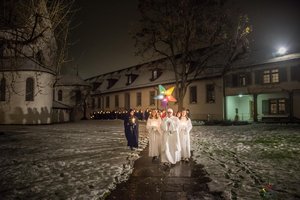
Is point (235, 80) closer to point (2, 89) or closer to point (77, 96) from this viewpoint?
point (77, 96)

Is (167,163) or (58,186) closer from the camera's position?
(58,186)

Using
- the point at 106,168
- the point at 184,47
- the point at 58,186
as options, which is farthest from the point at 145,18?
the point at 58,186

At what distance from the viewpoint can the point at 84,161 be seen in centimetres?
981

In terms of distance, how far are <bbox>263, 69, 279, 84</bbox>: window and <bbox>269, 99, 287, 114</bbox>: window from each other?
2.48m

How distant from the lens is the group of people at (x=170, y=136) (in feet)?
30.3

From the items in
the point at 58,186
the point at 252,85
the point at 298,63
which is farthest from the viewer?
the point at 252,85

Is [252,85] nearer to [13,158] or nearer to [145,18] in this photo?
[145,18]

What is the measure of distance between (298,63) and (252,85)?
5.62 metres

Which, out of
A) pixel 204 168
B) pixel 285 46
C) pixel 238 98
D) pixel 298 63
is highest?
pixel 285 46

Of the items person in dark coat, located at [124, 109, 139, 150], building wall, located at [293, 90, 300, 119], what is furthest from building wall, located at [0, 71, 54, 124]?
building wall, located at [293, 90, 300, 119]

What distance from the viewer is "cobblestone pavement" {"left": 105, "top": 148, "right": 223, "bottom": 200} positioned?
5.86 meters

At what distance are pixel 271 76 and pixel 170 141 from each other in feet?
83.6

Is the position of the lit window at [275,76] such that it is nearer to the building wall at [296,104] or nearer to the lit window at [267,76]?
the lit window at [267,76]

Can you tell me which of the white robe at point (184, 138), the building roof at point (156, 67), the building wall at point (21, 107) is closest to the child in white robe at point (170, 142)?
the white robe at point (184, 138)
